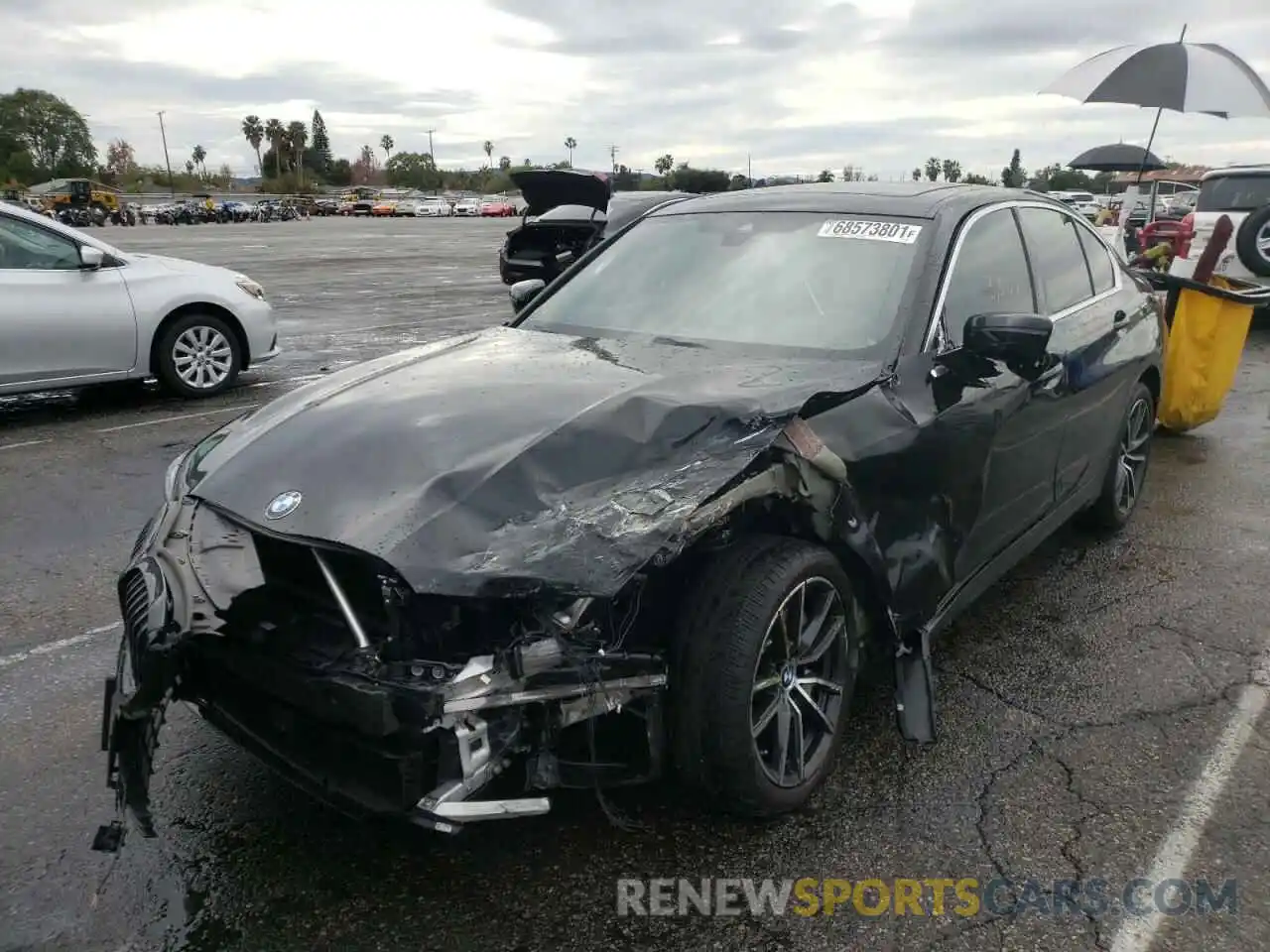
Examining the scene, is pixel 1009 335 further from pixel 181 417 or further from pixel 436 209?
pixel 436 209

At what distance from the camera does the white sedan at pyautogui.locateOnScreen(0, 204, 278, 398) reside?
7.39 m

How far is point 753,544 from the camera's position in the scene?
8.77 feet

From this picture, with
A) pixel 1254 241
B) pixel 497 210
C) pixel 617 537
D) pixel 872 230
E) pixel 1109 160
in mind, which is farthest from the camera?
pixel 497 210

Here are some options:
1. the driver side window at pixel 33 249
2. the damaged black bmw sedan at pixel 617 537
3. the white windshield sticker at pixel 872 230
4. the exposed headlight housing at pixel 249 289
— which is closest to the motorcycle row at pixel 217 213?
the exposed headlight housing at pixel 249 289

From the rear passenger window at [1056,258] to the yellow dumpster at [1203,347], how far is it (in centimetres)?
257

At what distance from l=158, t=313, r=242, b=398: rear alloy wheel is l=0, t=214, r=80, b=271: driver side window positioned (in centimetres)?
89

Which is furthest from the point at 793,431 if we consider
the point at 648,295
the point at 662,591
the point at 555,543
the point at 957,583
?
the point at 648,295

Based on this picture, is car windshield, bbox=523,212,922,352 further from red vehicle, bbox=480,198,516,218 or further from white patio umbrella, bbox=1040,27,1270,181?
red vehicle, bbox=480,198,516,218

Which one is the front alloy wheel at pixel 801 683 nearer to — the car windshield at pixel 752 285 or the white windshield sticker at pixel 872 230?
the car windshield at pixel 752 285

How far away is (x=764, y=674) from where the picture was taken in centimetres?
270

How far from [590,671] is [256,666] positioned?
30.6 inches

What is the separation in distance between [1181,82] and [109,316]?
860cm

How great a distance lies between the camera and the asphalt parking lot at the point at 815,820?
2441 mm

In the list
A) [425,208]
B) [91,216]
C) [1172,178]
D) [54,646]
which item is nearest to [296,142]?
[425,208]
